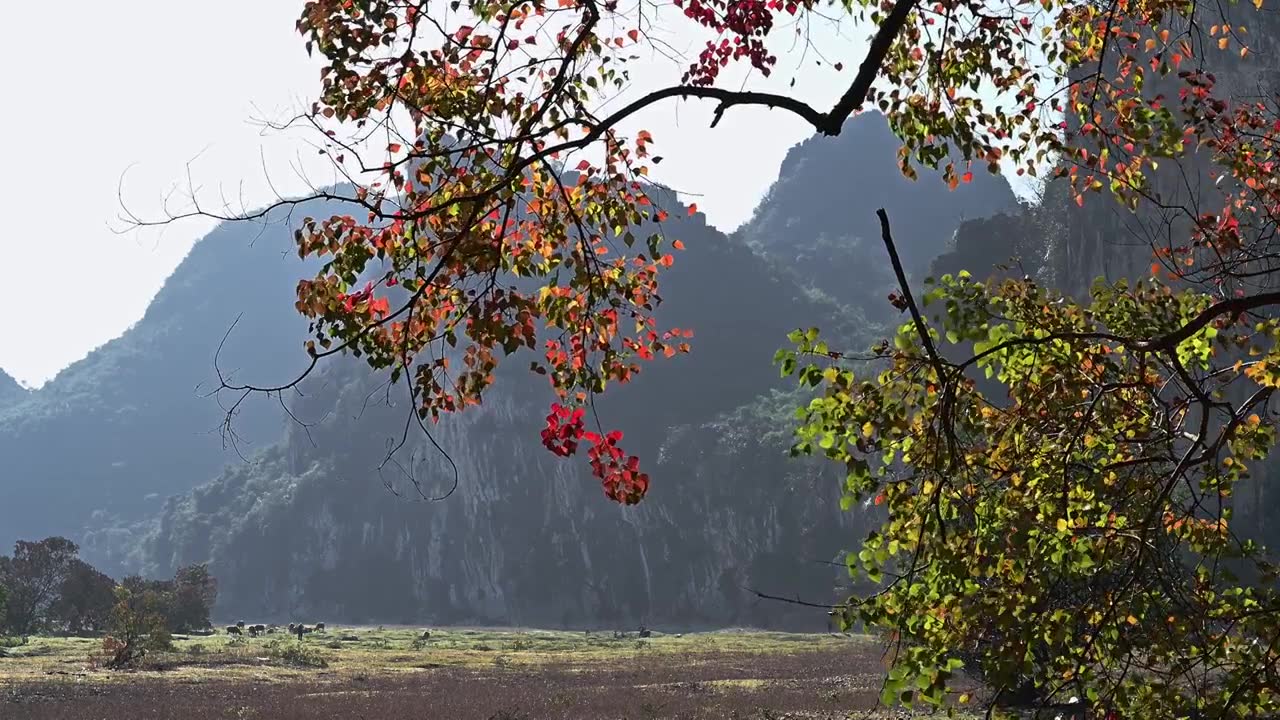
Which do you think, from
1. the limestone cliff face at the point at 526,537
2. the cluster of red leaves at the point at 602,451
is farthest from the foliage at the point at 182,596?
the cluster of red leaves at the point at 602,451

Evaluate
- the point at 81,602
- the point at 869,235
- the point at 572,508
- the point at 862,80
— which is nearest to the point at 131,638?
the point at 81,602

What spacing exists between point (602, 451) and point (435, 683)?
3160 cm

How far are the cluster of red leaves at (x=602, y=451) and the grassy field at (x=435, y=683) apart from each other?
19.0 meters

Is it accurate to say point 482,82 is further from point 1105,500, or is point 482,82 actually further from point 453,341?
Result: point 1105,500

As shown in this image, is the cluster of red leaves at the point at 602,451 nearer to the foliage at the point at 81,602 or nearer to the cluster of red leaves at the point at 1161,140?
the cluster of red leaves at the point at 1161,140

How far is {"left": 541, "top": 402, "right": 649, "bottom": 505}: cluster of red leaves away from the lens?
545 centimetres

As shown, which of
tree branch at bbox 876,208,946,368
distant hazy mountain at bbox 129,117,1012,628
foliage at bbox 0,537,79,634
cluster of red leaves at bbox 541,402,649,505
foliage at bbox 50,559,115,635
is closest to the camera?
tree branch at bbox 876,208,946,368

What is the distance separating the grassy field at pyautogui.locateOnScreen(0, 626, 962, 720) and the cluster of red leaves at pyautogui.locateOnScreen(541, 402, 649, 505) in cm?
1903

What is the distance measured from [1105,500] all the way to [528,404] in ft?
402

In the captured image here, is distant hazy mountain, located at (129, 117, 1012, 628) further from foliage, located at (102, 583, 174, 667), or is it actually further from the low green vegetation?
foliage, located at (102, 583, 174, 667)

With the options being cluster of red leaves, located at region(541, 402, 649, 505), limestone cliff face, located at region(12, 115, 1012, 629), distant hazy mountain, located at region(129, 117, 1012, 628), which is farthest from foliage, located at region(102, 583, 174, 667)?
distant hazy mountain, located at region(129, 117, 1012, 628)

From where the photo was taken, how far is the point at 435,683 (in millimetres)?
34812

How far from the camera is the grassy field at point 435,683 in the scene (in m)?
25.3

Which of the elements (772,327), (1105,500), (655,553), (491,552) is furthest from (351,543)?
(1105,500)
